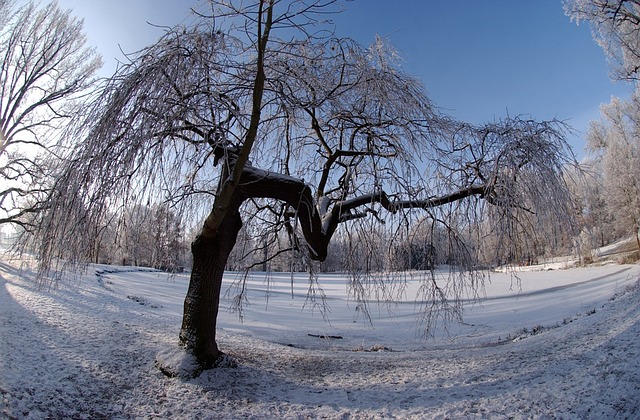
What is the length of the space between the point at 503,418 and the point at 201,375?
9.48 ft

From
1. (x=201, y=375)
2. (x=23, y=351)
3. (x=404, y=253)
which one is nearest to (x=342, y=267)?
(x=404, y=253)

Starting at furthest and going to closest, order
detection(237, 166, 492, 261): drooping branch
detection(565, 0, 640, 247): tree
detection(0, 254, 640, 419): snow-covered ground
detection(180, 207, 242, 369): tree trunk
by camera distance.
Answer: detection(565, 0, 640, 247): tree
detection(237, 166, 492, 261): drooping branch
detection(180, 207, 242, 369): tree trunk
detection(0, 254, 640, 419): snow-covered ground

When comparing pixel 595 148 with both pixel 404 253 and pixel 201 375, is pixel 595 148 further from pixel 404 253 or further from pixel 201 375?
pixel 201 375

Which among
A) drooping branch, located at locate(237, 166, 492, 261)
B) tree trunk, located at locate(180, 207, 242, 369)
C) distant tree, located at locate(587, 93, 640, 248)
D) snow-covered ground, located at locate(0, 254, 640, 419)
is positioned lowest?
snow-covered ground, located at locate(0, 254, 640, 419)

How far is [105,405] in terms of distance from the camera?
316cm

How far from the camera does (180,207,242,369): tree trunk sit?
13.4ft

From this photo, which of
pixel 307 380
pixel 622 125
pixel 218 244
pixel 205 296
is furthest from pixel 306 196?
pixel 622 125

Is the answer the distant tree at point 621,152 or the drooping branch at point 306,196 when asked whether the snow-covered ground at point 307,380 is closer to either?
the drooping branch at point 306,196

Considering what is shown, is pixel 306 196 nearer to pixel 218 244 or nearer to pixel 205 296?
pixel 218 244

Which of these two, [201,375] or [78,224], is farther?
[201,375]

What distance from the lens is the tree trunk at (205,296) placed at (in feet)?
13.4

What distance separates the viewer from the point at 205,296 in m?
4.25

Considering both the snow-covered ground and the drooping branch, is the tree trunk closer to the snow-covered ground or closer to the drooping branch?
the snow-covered ground

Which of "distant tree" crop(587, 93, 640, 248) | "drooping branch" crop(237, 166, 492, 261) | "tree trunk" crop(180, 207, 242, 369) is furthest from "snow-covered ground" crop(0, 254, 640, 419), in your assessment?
"distant tree" crop(587, 93, 640, 248)
